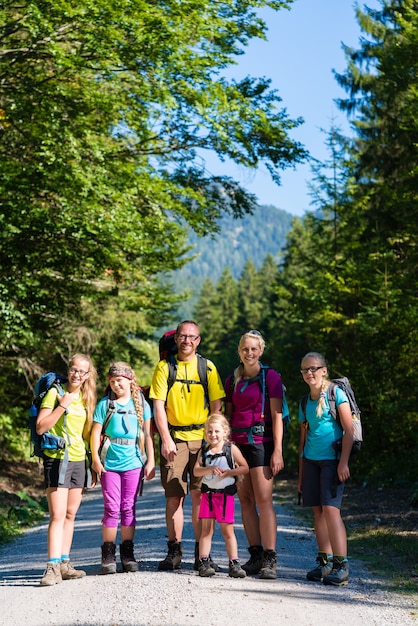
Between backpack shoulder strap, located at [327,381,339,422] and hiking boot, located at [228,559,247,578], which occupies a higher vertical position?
backpack shoulder strap, located at [327,381,339,422]

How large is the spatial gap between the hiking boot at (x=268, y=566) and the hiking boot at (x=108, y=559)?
4.36 ft

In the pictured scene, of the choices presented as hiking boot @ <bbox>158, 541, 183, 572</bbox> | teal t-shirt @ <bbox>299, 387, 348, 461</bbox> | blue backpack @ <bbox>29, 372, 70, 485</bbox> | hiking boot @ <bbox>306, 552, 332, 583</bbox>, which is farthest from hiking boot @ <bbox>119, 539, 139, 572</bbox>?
teal t-shirt @ <bbox>299, 387, 348, 461</bbox>

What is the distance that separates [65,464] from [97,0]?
8130mm

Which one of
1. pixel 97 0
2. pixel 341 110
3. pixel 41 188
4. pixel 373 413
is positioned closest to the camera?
pixel 97 0

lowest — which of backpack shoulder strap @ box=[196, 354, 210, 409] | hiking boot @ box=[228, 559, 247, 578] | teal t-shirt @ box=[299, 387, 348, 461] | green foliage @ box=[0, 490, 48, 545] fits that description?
green foliage @ box=[0, 490, 48, 545]

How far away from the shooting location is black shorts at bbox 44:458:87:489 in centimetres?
664

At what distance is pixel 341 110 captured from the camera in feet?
73.6

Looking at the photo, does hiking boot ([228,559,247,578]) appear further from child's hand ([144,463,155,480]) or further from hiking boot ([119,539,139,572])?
child's hand ([144,463,155,480])

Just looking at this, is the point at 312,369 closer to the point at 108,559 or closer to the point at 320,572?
the point at 320,572

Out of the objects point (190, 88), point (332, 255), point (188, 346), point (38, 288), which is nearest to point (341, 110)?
point (332, 255)

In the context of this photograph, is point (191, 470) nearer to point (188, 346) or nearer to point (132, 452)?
point (132, 452)

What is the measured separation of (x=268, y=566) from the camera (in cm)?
654

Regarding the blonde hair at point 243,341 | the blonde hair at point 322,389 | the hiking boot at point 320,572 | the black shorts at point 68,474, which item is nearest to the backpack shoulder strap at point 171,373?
the blonde hair at point 243,341

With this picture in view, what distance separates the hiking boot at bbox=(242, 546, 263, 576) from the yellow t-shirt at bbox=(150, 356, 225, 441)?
1.16m
